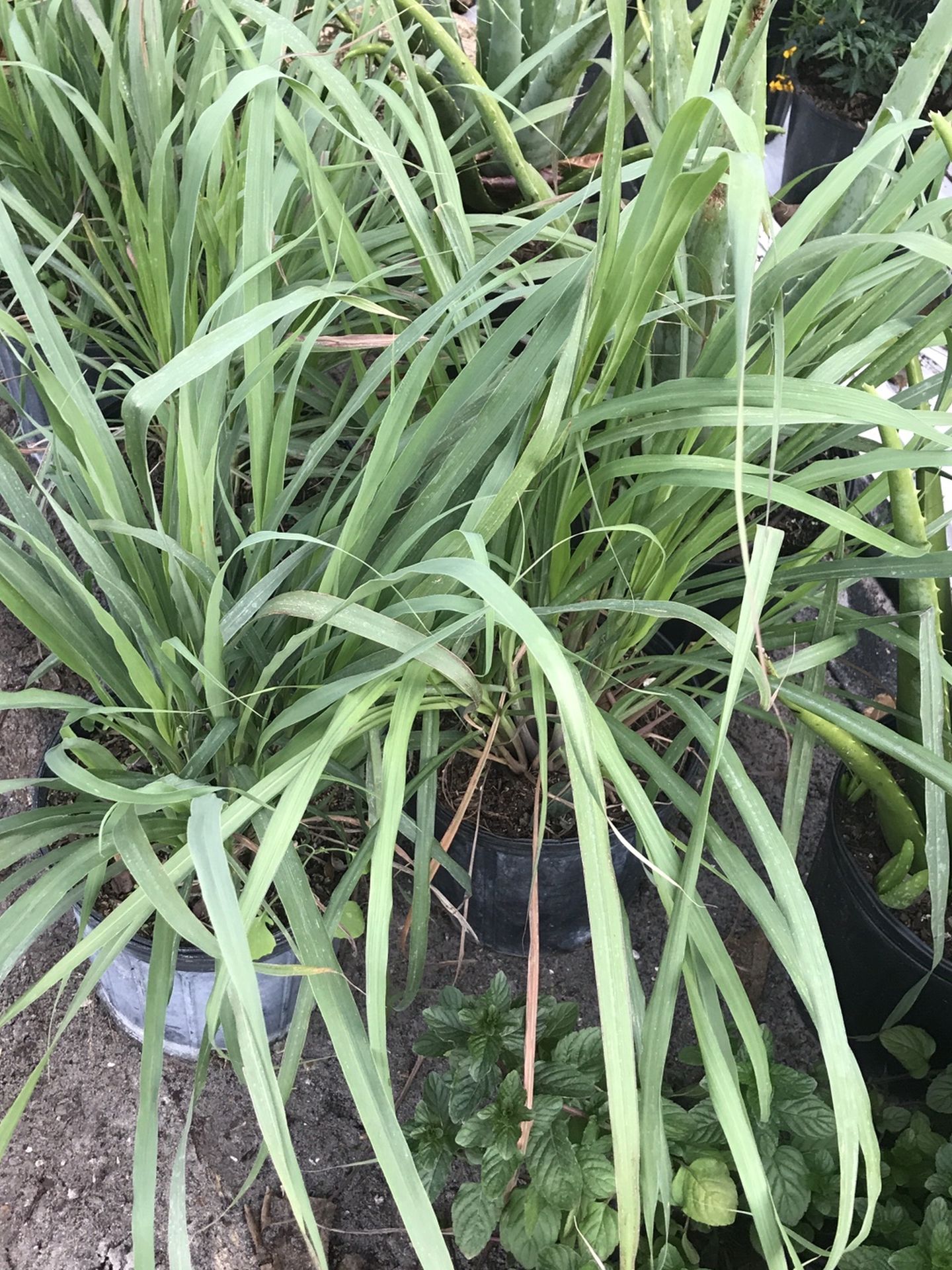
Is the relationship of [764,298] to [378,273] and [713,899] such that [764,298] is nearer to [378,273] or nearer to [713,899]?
[378,273]

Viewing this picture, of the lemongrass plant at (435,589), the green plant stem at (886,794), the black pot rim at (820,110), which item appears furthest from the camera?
the black pot rim at (820,110)

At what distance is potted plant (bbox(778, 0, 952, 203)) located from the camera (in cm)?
175

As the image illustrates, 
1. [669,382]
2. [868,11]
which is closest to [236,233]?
[669,382]

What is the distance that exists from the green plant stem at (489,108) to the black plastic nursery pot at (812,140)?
112 centimetres

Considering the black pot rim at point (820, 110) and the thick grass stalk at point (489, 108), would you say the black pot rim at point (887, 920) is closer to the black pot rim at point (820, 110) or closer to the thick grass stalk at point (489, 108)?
the thick grass stalk at point (489, 108)

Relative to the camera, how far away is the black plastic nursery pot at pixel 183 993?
2.49 feet

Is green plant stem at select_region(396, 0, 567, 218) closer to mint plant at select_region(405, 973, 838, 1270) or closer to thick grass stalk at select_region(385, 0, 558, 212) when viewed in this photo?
thick grass stalk at select_region(385, 0, 558, 212)

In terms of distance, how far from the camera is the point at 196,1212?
84 cm

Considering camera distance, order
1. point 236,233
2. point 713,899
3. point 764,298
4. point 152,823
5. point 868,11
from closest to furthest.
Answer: point 764,298, point 152,823, point 236,233, point 713,899, point 868,11

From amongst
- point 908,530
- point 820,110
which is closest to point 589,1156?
point 908,530

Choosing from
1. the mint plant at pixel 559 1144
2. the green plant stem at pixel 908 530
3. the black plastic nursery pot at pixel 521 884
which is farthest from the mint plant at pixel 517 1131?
the green plant stem at pixel 908 530

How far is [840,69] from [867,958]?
161 cm

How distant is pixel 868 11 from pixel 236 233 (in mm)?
1567

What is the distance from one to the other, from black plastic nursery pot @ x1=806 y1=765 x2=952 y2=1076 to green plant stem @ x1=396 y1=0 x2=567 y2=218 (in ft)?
1.87
